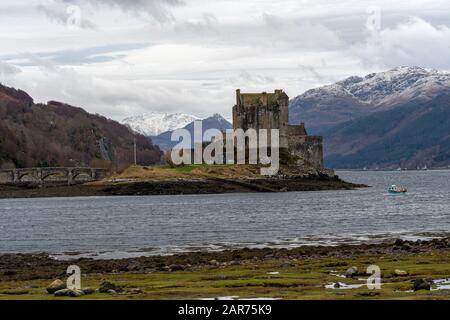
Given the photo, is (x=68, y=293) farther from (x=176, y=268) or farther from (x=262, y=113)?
(x=262, y=113)

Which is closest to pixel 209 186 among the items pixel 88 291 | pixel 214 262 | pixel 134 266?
pixel 214 262

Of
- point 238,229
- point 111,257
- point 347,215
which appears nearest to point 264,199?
point 347,215

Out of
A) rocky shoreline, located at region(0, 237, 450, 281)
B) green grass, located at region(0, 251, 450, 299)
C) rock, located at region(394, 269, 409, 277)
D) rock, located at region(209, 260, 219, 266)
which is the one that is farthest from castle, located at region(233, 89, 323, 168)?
rock, located at region(394, 269, 409, 277)

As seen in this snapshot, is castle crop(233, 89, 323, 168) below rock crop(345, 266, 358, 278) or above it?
above

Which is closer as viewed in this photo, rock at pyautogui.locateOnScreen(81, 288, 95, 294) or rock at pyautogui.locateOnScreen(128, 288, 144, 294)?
rock at pyautogui.locateOnScreen(81, 288, 95, 294)

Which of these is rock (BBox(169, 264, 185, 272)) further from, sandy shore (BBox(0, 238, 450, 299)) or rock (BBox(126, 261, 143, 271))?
rock (BBox(126, 261, 143, 271))

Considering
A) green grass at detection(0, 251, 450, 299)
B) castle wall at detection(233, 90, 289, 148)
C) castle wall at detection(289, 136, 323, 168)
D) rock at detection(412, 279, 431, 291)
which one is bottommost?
green grass at detection(0, 251, 450, 299)

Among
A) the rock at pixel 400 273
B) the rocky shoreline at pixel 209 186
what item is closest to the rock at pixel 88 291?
→ the rock at pixel 400 273

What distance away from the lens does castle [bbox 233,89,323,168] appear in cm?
18875

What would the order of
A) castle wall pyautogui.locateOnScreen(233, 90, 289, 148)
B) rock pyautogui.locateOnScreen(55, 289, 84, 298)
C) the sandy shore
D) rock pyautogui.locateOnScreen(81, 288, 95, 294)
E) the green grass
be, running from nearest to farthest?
the green grass → rock pyautogui.locateOnScreen(55, 289, 84, 298) → the sandy shore → rock pyautogui.locateOnScreen(81, 288, 95, 294) → castle wall pyautogui.locateOnScreen(233, 90, 289, 148)

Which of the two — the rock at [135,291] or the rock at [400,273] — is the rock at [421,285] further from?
the rock at [135,291]

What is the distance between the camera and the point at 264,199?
14075cm

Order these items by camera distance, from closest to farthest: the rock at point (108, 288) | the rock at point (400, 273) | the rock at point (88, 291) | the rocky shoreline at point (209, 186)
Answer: the rock at point (88, 291), the rock at point (108, 288), the rock at point (400, 273), the rocky shoreline at point (209, 186)

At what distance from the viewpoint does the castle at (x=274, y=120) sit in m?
189
